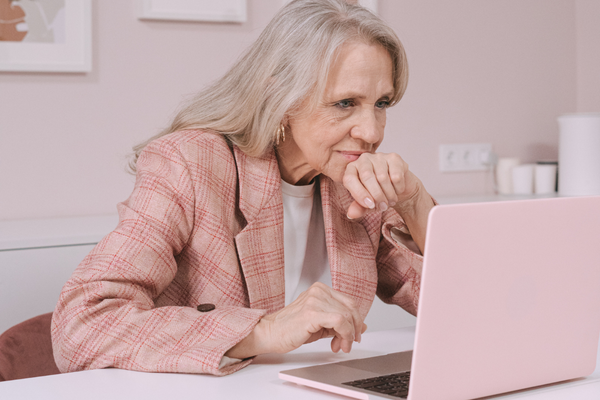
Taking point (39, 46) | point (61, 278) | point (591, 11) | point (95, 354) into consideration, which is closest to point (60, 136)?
point (39, 46)

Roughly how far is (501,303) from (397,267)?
2.23 ft

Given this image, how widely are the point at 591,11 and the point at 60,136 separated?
7.43 ft

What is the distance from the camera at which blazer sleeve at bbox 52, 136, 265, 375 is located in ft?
2.81

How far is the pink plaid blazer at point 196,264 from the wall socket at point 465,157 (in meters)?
1.31

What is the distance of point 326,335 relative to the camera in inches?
35.8

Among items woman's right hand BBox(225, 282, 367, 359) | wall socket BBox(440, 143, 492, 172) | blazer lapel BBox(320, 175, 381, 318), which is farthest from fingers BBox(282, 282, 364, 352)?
wall socket BBox(440, 143, 492, 172)

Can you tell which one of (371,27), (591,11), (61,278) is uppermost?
(591,11)

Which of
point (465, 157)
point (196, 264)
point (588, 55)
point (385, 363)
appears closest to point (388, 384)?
point (385, 363)

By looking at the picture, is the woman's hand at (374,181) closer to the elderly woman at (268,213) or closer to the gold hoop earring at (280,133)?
the elderly woman at (268,213)

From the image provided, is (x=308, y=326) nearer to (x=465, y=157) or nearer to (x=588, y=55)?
(x=465, y=157)

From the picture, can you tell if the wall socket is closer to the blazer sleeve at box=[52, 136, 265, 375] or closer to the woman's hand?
the woman's hand

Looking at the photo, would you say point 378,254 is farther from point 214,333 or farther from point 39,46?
point 39,46

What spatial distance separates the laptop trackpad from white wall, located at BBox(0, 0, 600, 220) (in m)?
1.47

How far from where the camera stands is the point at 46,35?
6.61 feet
